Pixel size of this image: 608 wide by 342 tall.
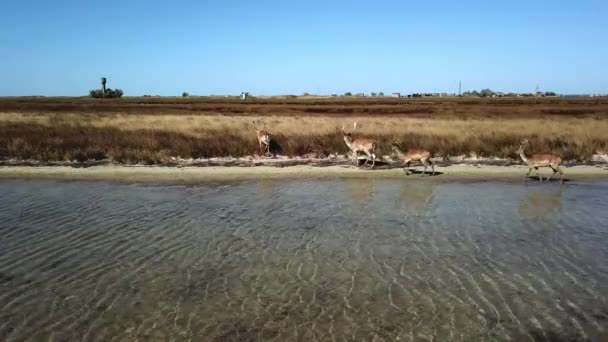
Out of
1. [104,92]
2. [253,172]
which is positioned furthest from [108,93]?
[253,172]

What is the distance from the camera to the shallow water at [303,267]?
19.3 ft

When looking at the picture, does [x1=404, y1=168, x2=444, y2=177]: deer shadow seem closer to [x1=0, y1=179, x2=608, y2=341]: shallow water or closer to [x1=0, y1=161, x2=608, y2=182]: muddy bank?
[x1=0, y1=161, x2=608, y2=182]: muddy bank

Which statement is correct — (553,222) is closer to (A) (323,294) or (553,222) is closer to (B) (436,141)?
(A) (323,294)

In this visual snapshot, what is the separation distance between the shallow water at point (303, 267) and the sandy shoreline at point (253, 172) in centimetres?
324

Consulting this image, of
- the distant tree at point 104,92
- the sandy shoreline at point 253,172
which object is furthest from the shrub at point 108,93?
the sandy shoreline at point 253,172

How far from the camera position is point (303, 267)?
7.84 meters

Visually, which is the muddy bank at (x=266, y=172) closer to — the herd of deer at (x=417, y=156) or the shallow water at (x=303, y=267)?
the herd of deer at (x=417, y=156)

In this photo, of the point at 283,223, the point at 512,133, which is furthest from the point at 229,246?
Result: the point at 512,133

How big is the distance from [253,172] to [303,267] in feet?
32.2

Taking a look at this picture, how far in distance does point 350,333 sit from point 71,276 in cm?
438

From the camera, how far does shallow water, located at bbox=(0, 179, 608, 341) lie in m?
5.89

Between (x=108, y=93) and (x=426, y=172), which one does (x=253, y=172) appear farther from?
(x=108, y=93)

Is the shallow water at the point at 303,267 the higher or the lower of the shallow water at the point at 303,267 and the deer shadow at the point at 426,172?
the lower

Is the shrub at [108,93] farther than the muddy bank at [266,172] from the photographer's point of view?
Yes
